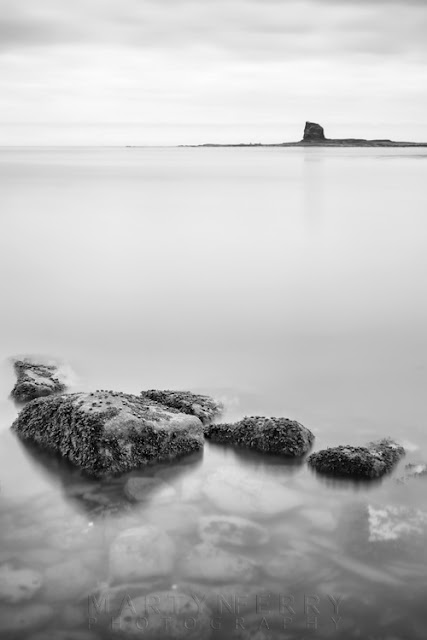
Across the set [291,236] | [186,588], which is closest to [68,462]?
[186,588]

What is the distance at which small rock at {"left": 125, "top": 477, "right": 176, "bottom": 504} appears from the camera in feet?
17.7

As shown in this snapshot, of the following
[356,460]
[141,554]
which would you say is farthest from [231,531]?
[356,460]

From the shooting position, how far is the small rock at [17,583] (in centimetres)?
423

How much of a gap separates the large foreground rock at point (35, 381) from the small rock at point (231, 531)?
3055 mm

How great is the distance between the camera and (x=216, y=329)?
1073 cm

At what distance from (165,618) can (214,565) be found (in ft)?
1.84

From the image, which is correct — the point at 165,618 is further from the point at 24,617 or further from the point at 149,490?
the point at 149,490

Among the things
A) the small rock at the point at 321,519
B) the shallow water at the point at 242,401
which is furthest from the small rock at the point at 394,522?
the small rock at the point at 321,519

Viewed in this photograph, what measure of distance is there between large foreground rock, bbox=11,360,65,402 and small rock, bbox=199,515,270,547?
10.0 feet

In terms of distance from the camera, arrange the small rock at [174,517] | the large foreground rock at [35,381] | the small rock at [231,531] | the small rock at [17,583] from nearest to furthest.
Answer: the small rock at [17,583] < the small rock at [231,531] < the small rock at [174,517] < the large foreground rock at [35,381]

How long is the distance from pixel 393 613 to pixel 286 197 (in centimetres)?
3270

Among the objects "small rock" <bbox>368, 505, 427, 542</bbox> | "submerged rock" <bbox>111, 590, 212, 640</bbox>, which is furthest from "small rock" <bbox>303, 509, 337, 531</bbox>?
"submerged rock" <bbox>111, 590, 212, 640</bbox>

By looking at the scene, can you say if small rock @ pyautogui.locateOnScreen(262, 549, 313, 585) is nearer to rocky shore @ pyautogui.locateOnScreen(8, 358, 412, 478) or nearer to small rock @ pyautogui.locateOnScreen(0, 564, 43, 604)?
A: rocky shore @ pyautogui.locateOnScreen(8, 358, 412, 478)

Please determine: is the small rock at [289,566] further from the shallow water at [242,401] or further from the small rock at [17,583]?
the small rock at [17,583]
